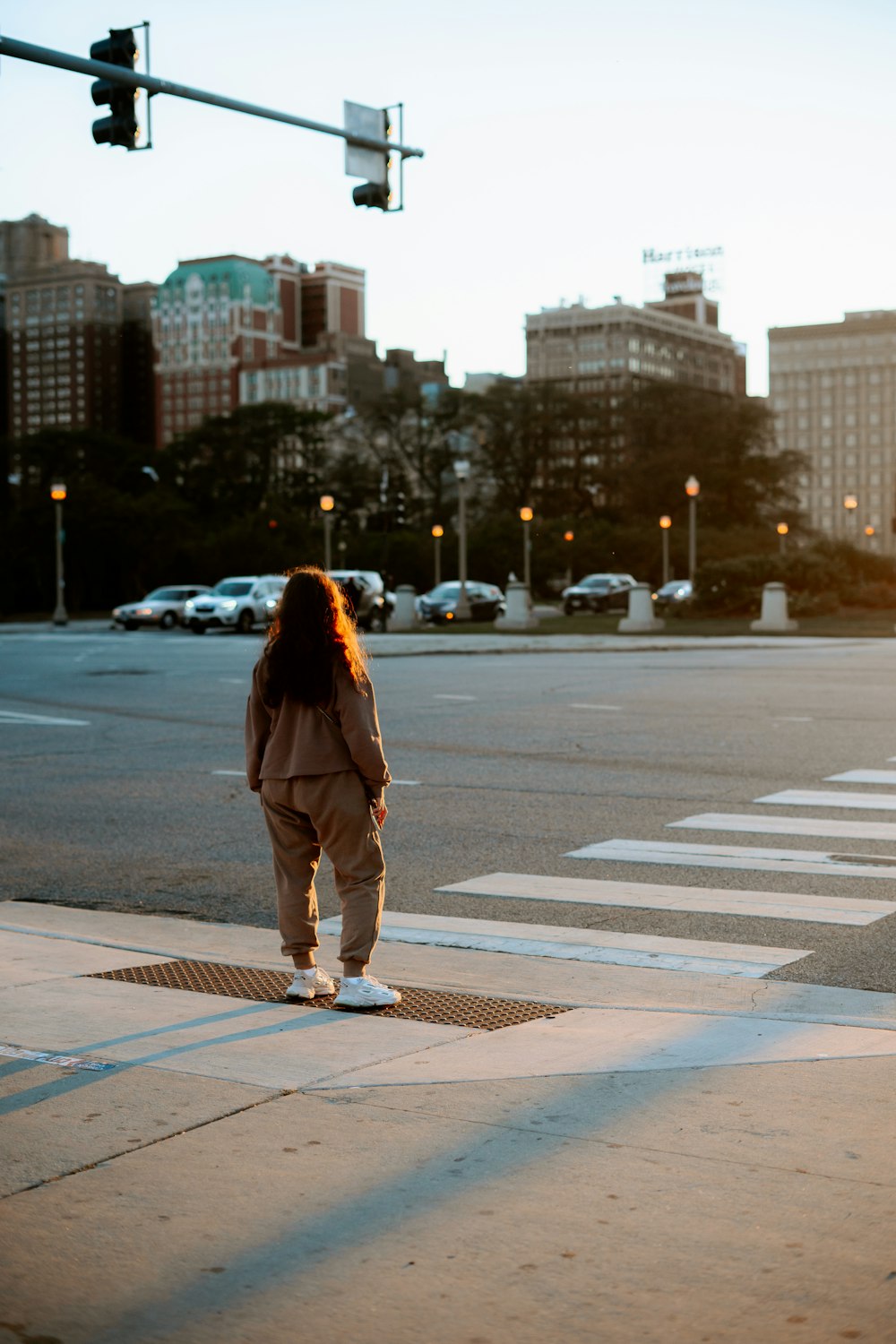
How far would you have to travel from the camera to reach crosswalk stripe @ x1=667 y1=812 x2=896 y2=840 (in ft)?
33.1

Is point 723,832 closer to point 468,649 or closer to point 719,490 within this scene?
point 468,649

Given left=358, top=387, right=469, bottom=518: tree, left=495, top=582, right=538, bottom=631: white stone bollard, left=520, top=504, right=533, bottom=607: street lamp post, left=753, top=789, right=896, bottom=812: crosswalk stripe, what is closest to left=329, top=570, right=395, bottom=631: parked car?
left=495, top=582, right=538, bottom=631: white stone bollard

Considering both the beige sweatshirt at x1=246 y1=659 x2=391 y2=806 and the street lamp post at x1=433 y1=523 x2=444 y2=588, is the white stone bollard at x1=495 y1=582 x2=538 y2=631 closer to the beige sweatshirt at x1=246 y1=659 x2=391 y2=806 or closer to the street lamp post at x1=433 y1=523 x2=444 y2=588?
the street lamp post at x1=433 y1=523 x2=444 y2=588

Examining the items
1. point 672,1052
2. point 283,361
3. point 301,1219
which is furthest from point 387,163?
point 283,361

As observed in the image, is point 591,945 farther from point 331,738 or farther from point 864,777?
point 864,777

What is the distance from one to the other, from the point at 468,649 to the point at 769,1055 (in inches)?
1137

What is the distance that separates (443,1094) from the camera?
16.0ft

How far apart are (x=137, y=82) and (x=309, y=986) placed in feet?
35.2

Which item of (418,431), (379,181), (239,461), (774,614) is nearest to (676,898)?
(379,181)

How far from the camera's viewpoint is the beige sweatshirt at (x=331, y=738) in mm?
5938

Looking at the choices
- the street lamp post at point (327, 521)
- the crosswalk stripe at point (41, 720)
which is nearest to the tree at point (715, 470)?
the street lamp post at point (327, 521)

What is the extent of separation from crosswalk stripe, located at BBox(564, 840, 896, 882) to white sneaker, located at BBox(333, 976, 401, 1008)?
3.48m

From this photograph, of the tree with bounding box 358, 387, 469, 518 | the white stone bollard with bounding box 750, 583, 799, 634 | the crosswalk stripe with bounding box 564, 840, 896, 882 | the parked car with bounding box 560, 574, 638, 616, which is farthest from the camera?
the tree with bounding box 358, 387, 469, 518

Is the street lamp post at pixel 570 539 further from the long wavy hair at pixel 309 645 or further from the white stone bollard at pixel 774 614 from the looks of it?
the long wavy hair at pixel 309 645
